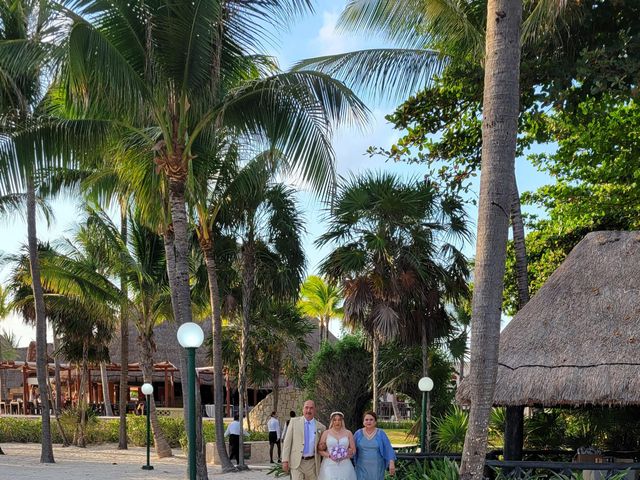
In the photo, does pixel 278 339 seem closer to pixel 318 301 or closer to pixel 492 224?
pixel 492 224

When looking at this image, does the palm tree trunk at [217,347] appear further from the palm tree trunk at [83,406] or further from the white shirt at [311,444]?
the white shirt at [311,444]

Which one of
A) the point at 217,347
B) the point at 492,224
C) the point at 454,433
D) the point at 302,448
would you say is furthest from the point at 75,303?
the point at 492,224

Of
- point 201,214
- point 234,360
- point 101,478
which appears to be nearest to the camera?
point 101,478

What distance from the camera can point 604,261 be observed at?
1267 centimetres

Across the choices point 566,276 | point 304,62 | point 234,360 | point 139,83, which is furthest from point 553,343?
point 234,360

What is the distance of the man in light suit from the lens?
952 cm

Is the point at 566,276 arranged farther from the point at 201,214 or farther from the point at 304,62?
the point at 201,214

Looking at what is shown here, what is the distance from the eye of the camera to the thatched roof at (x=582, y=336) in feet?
36.1

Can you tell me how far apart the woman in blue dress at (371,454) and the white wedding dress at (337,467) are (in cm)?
13

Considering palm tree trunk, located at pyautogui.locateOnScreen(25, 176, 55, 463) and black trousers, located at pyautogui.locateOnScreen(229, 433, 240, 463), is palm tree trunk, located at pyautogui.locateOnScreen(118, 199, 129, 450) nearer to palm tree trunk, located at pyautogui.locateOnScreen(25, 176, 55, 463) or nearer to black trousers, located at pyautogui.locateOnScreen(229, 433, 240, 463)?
palm tree trunk, located at pyautogui.locateOnScreen(25, 176, 55, 463)

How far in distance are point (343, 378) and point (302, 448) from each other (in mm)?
17221

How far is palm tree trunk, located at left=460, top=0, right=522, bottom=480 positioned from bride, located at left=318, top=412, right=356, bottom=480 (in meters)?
1.19

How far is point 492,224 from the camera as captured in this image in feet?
27.1

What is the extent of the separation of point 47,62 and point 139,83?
4.03 ft
